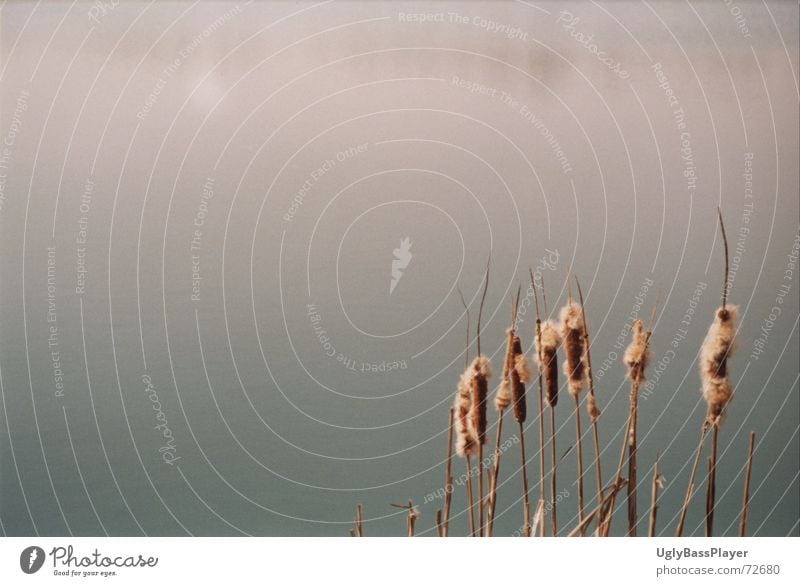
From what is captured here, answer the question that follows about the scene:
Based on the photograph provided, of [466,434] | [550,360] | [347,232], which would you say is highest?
[347,232]

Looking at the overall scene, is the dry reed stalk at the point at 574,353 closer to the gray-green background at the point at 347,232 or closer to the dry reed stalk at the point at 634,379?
the dry reed stalk at the point at 634,379

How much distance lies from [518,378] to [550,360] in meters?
0.05

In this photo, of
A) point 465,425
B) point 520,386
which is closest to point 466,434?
point 465,425

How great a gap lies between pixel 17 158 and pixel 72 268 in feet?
0.67

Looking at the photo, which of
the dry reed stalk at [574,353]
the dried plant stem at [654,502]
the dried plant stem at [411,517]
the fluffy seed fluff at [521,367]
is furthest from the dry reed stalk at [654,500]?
the dried plant stem at [411,517]

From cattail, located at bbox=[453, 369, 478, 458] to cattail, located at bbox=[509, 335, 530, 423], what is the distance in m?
0.07

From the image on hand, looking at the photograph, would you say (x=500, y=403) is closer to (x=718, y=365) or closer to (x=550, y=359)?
(x=550, y=359)

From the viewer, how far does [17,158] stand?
4.45 feet

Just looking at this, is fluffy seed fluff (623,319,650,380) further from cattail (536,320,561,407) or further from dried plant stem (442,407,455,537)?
dried plant stem (442,407,455,537)

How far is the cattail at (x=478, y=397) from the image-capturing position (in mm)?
1150

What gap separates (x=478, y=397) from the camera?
3.78ft

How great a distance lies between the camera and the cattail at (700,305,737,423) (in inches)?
45.3

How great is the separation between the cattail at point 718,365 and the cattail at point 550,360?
0.21m
